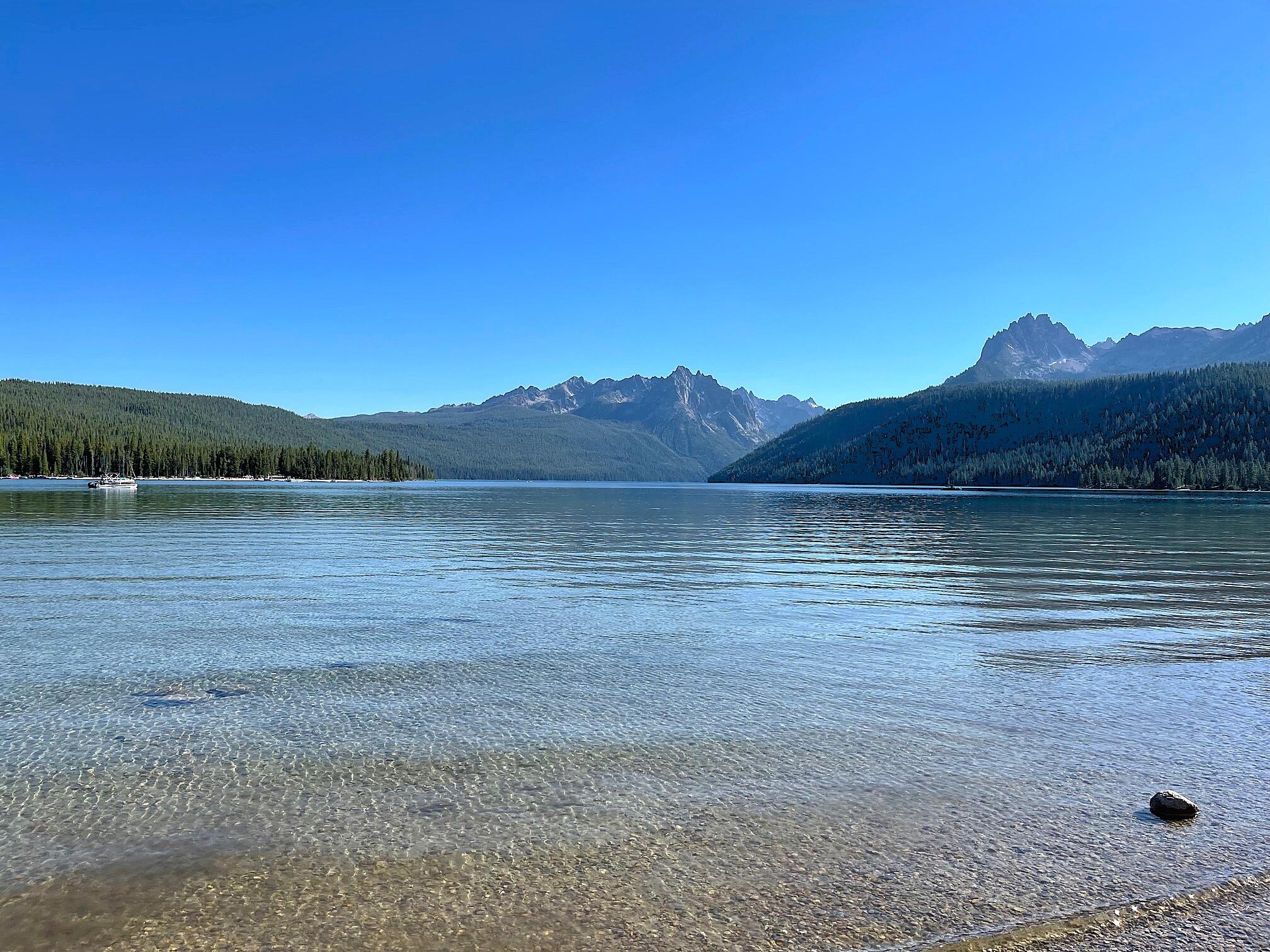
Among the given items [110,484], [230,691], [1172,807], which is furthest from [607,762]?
[110,484]

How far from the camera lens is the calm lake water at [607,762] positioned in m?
7.90

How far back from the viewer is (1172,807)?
395 inches

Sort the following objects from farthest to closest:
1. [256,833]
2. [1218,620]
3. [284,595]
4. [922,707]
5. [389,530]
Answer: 1. [389,530]
2. [284,595]
3. [1218,620]
4. [922,707]
5. [256,833]

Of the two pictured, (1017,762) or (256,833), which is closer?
(256,833)

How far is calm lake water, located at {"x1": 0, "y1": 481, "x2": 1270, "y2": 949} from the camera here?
7.90 m

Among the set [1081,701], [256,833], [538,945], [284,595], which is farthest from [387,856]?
[284,595]

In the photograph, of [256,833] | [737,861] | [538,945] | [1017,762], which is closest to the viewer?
[538,945]

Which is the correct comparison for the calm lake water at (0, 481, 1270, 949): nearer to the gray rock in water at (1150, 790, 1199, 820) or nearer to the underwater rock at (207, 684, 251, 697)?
the underwater rock at (207, 684, 251, 697)

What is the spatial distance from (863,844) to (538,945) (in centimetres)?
407

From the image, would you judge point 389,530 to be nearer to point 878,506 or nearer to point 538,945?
point 538,945

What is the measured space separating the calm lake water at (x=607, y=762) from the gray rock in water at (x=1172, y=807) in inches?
9.4

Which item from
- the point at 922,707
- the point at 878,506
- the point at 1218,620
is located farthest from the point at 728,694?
the point at 878,506

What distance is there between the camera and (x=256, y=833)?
30.9ft

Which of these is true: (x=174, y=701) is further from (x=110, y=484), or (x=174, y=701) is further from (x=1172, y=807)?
(x=110, y=484)
